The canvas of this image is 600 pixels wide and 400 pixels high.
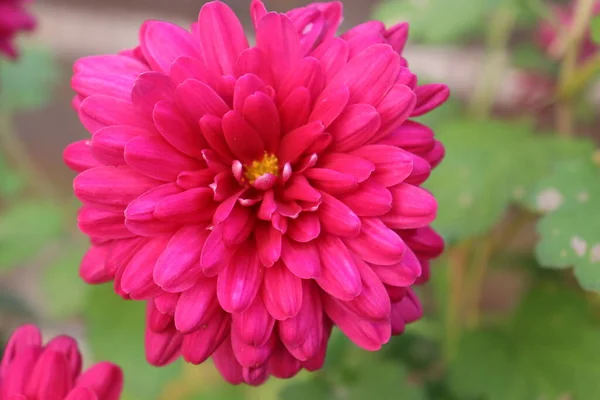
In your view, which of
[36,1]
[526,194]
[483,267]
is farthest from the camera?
[36,1]

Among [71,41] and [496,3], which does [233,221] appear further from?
[71,41]

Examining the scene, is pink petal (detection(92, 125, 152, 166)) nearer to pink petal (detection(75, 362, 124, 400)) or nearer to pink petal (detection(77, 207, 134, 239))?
pink petal (detection(77, 207, 134, 239))

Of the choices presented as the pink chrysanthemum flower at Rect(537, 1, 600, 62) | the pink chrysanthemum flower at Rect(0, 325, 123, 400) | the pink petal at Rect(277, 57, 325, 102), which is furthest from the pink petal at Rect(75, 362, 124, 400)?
the pink chrysanthemum flower at Rect(537, 1, 600, 62)

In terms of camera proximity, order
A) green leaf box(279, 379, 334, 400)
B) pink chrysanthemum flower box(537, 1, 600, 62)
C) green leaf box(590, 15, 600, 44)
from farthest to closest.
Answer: pink chrysanthemum flower box(537, 1, 600, 62) < green leaf box(279, 379, 334, 400) < green leaf box(590, 15, 600, 44)

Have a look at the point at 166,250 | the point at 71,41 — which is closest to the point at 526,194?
the point at 166,250

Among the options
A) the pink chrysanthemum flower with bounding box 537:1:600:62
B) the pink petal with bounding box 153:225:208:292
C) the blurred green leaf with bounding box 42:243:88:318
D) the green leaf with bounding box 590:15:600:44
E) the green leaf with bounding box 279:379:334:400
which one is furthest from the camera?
the blurred green leaf with bounding box 42:243:88:318

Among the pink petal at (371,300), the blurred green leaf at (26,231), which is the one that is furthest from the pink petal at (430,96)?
the blurred green leaf at (26,231)

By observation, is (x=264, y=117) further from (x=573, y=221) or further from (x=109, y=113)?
(x=573, y=221)
